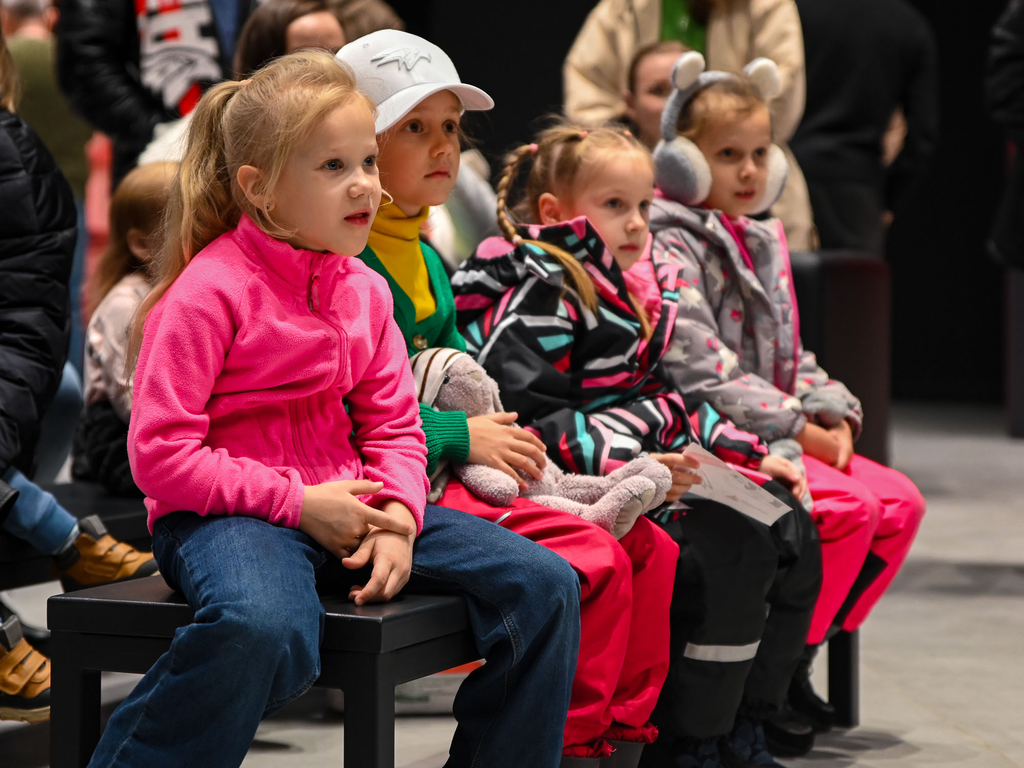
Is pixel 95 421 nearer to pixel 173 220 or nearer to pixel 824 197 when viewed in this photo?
pixel 173 220

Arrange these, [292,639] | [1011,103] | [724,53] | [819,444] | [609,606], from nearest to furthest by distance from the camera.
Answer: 1. [292,639]
2. [609,606]
3. [819,444]
4. [724,53]
5. [1011,103]

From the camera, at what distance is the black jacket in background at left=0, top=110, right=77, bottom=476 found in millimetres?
2162

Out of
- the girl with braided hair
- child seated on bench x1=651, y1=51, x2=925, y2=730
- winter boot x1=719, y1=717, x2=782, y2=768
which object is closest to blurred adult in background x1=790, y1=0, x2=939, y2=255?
child seated on bench x1=651, y1=51, x2=925, y2=730

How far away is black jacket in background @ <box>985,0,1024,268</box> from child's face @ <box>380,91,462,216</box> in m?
2.40

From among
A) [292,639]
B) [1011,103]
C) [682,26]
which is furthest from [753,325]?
[1011,103]

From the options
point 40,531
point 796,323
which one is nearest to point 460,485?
point 40,531

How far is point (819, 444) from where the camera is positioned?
2.52 m

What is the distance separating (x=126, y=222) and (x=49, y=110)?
96.6 inches

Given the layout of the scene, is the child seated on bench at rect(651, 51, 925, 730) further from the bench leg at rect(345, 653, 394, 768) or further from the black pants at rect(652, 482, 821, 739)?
the bench leg at rect(345, 653, 394, 768)

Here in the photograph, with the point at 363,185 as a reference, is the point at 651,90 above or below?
below

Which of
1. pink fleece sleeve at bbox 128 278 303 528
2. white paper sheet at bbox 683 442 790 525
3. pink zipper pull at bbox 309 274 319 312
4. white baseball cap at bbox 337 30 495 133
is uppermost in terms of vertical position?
white baseball cap at bbox 337 30 495 133

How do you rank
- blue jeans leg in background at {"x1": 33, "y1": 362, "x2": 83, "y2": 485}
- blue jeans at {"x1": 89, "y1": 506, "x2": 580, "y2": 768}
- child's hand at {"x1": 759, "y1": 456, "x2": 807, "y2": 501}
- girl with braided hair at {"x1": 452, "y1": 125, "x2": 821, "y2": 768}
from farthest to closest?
blue jeans leg in background at {"x1": 33, "y1": 362, "x2": 83, "y2": 485} → child's hand at {"x1": 759, "y1": 456, "x2": 807, "y2": 501} → girl with braided hair at {"x1": 452, "y1": 125, "x2": 821, "y2": 768} → blue jeans at {"x1": 89, "y1": 506, "x2": 580, "y2": 768}

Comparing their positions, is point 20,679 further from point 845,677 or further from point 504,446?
point 845,677

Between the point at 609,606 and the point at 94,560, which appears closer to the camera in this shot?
the point at 609,606
